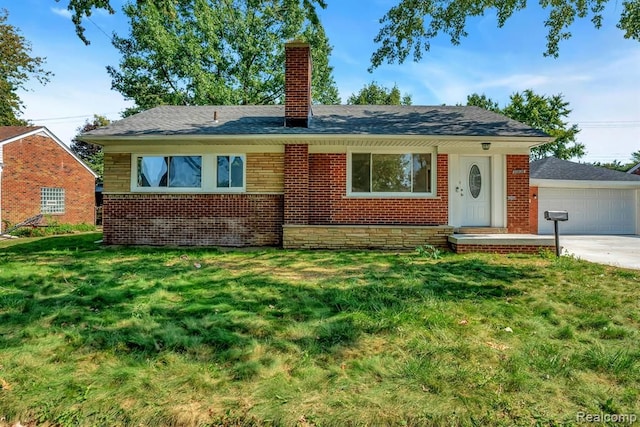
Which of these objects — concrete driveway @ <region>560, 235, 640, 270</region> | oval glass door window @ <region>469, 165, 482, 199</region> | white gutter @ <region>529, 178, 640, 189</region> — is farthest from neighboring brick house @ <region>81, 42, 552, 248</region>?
white gutter @ <region>529, 178, 640, 189</region>

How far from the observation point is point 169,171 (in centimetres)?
942

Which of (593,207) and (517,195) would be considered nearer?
(517,195)

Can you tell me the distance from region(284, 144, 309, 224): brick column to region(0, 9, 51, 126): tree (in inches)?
1201

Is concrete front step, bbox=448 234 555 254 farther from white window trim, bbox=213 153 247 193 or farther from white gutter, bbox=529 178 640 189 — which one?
white gutter, bbox=529 178 640 189

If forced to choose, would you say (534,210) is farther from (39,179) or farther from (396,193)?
(39,179)

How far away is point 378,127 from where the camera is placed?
934 centimetres

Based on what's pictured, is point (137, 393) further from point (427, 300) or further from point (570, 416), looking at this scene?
point (427, 300)

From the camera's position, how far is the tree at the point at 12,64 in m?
25.7

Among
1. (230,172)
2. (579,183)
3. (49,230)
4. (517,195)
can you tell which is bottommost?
(49,230)

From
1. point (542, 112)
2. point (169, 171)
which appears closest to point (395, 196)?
point (169, 171)

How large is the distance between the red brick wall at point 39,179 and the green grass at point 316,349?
1511 centimetres

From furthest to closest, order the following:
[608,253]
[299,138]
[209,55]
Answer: [209,55] < [299,138] < [608,253]

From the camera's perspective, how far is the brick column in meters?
9.00

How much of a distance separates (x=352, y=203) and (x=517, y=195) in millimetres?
4721
